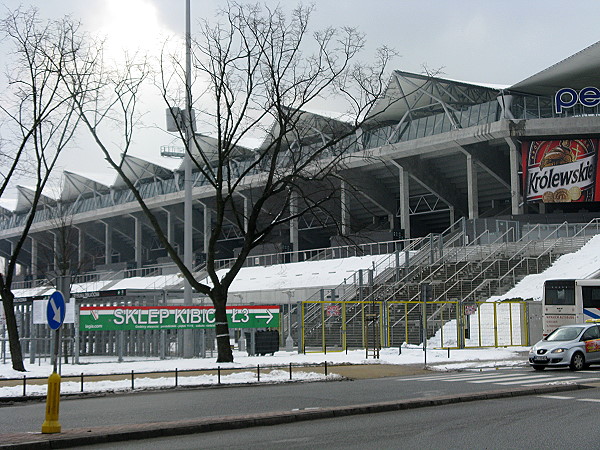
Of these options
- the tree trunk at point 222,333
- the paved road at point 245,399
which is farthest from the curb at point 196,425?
the tree trunk at point 222,333

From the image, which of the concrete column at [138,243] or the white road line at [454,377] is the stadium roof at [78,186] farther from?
the white road line at [454,377]

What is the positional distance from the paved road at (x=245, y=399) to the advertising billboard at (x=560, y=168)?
37.7m

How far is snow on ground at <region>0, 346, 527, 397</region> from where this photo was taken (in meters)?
Answer: 20.7

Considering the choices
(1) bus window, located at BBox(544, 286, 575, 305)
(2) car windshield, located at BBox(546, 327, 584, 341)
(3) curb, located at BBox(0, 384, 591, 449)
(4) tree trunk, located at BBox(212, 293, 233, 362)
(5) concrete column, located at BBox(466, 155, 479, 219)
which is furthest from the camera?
(5) concrete column, located at BBox(466, 155, 479, 219)

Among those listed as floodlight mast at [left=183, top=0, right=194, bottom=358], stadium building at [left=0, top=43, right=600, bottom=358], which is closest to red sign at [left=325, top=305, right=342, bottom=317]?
stadium building at [left=0, top=43, right=600, bottom=358]

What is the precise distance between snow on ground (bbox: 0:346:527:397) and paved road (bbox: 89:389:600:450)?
25.2ft

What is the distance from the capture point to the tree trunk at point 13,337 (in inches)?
1005

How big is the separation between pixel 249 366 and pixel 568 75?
136 feet

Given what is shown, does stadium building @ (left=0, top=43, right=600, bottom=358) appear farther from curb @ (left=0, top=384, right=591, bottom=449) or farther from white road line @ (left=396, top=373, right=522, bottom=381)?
curb @ (left=0, top=384, right=591, bottom=449)

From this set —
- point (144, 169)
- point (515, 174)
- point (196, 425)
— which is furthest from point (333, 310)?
point (144, 169)

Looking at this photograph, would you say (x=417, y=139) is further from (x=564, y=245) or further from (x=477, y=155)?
(x=564, y=245)

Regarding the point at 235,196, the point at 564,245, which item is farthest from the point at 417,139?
the point at 235,196

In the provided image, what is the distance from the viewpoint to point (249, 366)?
26297 mm

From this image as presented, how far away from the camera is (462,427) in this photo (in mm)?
12781
